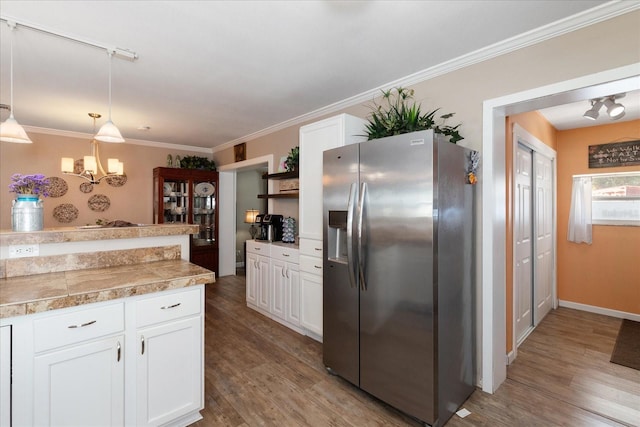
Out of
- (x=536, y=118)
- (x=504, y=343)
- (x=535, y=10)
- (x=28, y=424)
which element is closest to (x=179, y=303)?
(x=28, y=424)

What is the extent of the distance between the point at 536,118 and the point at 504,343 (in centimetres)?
253

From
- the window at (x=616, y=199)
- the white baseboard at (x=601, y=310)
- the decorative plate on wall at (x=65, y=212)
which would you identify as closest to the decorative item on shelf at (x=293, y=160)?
the decorative plate on wall at (x=65, y=212)

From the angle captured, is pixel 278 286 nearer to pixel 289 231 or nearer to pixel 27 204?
pixel 289 231

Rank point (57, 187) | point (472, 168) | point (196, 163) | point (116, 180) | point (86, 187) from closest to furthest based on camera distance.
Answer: point (472, 168) < point (57, 187) < point (86, 187) < point (116, 180) < point (196, 163)

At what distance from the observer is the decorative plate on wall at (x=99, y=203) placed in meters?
5.00

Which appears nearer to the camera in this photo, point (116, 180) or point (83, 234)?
point (83, 234)

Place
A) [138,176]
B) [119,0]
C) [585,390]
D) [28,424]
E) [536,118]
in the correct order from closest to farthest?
[28,424] → [119,0] → [585,390] → [536,118] → [138,176]

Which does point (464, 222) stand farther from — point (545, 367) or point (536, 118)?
point (536, 118)

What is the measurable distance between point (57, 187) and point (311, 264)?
14.6 ft

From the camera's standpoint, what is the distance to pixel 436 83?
8.68 ft

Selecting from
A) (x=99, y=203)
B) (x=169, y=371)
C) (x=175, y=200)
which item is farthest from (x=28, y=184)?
(x=175, y=200)

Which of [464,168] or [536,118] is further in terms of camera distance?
[536,118]

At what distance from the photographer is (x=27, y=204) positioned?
1922 mm

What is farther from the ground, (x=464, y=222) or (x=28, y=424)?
(x=464, y=222)
